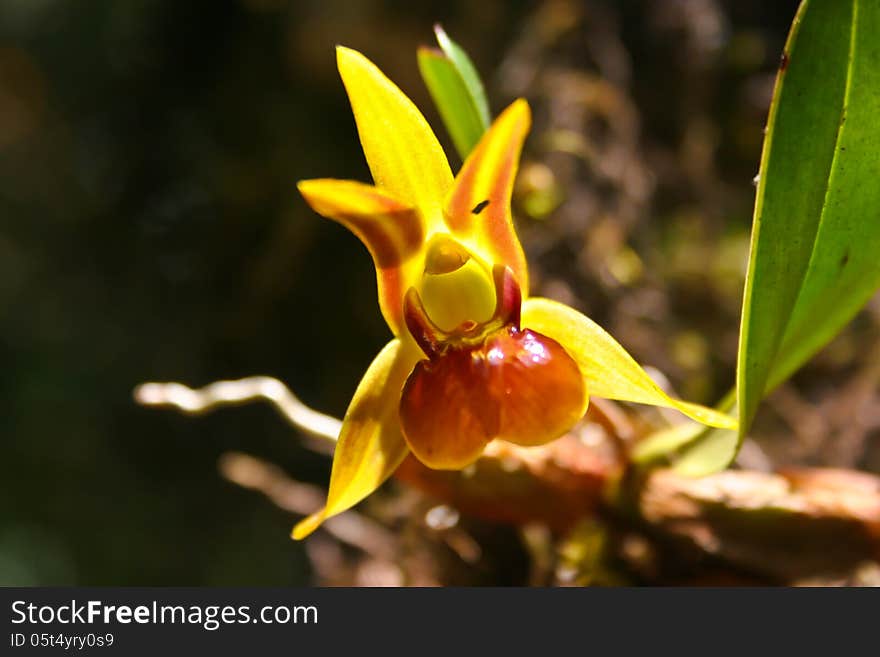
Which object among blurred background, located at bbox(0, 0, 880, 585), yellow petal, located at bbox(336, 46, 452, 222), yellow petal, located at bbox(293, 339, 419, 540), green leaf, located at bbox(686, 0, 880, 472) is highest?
blurred background, located at bbox(0, 0, 880, 585)

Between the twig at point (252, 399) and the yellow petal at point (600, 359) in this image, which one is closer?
the yellow petal at point (600, 359)

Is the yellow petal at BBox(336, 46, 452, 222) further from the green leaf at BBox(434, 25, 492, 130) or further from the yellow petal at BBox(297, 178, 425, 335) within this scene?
the green leaf at BBox(434, 25, 492, 130)

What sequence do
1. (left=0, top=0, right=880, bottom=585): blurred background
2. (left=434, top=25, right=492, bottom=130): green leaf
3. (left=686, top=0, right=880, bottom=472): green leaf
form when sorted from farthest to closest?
(left=0, top=0, right=880, bottom=585): blurred background
(left=434, top=25, right=492, bottom=130): green leaf
(left=686, top=0, right=880, bottom=472): green leaf

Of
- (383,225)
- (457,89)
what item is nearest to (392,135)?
(383,225)

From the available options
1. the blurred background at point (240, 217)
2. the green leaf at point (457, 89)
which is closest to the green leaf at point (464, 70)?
the green leaf at point (457, 89)

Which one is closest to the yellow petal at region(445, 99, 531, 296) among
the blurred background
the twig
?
the twig

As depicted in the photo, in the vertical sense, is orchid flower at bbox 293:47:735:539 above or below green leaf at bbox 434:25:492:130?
below

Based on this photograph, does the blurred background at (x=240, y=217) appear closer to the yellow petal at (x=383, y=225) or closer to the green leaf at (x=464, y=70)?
the green leaf at (x=464, y=70)

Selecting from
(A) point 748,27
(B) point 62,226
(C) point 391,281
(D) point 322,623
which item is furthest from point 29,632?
(A) point 748,27
